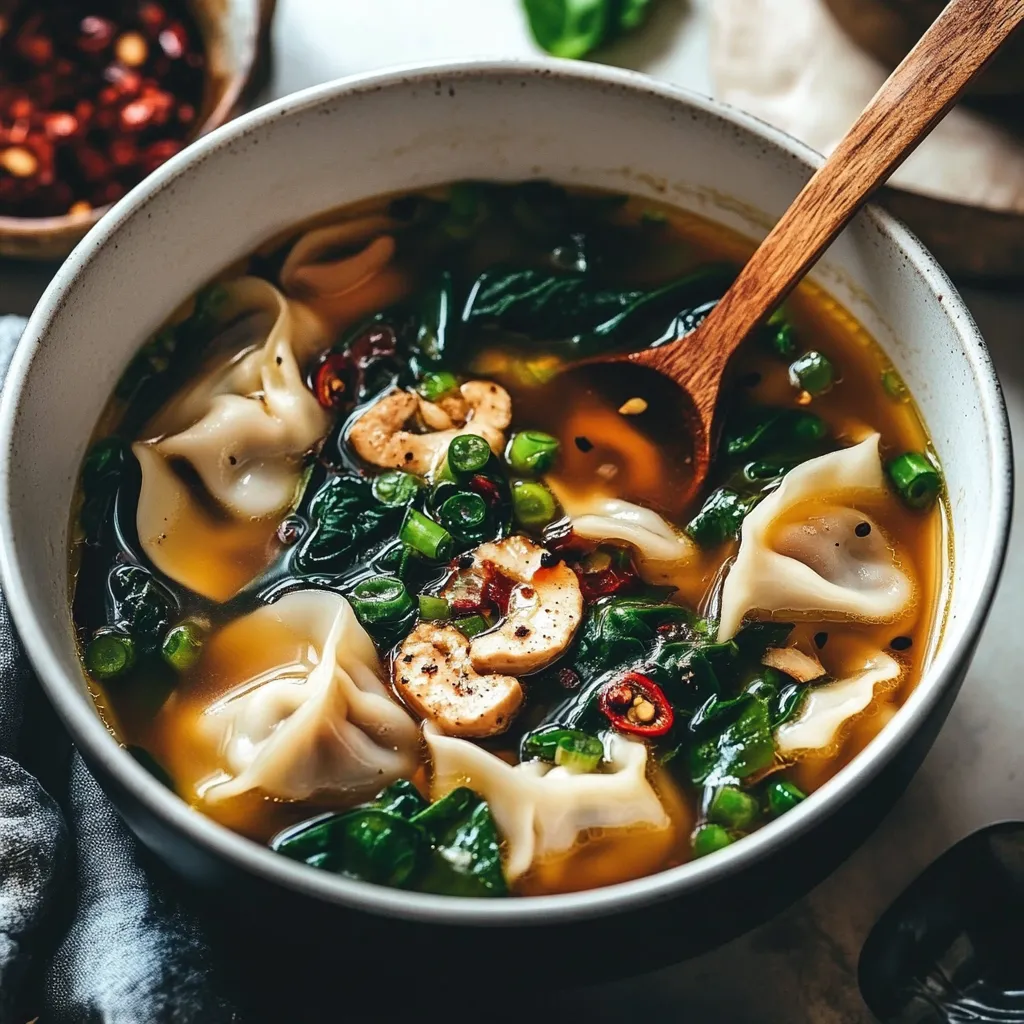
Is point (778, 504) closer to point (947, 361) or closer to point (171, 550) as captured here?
point (947, 361)

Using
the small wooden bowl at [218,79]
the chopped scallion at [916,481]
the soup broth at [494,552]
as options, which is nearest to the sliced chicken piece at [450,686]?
the soup broth at [494,552]

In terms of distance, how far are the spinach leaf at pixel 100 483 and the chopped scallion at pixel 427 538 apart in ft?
1.87

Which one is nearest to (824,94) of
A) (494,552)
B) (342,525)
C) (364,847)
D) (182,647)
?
(494,552)

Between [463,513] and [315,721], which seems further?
[463,513]

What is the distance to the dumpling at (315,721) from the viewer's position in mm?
2303

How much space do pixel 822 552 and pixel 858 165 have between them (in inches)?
28.9

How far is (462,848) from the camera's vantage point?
221cm

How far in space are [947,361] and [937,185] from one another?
680 mm

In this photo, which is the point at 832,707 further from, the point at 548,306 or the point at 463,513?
the point at 548,306

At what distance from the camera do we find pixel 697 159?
2709mm

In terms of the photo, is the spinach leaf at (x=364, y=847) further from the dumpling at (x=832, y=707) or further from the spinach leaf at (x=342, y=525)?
the dumpling at (x=832, y=707)

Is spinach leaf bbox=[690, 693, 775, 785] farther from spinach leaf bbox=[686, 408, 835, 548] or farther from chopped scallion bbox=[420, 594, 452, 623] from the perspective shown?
chopped scallion bbox=[420, 594, 452, 623]

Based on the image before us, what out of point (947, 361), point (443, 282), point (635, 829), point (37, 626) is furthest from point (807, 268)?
point (37, 626)

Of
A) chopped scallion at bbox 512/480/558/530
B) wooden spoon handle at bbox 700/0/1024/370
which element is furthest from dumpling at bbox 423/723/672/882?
wooden spoon handle at bbox 700/0/1024/370
